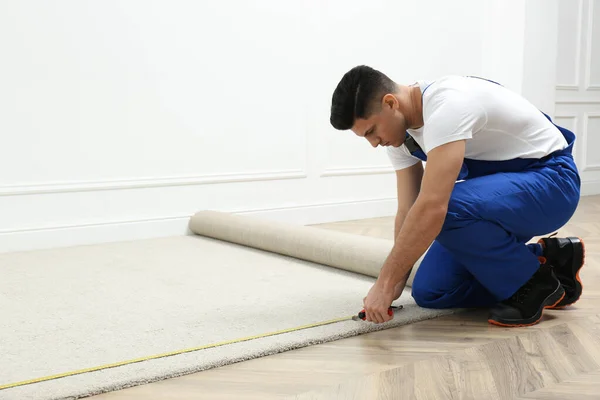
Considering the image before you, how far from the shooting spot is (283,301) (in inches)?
94.8

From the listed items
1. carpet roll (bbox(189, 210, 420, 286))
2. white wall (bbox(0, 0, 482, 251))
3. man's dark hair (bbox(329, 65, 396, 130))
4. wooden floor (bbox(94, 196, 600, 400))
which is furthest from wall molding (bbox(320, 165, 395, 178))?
man's dark hair (bbox(329, 65, 396, 130))

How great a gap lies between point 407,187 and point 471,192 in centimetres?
24

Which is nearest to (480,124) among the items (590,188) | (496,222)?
(496,222)

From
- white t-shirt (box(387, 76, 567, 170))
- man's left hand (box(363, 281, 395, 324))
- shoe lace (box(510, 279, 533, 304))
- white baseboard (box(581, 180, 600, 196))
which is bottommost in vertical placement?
white baseboard (box(581, 180, 600, 196))

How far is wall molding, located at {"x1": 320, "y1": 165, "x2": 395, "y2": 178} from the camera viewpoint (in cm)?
463

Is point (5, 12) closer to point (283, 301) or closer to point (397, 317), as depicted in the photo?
point (283, 301)

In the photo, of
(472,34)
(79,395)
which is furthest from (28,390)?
(472,34)

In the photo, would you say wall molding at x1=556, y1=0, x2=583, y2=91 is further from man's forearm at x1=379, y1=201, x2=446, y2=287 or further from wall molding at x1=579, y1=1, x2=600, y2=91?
man's forearm at x1=379, y1=201, x2=446, y2=287

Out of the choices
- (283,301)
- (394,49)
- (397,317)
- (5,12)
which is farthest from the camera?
(394,49)

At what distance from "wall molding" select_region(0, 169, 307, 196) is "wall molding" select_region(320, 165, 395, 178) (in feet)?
0.64

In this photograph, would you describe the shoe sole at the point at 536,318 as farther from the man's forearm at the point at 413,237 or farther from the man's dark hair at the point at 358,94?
the man's dark hair at the point at 358,94

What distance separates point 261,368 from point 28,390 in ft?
1.68

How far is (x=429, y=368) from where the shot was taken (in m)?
1.72

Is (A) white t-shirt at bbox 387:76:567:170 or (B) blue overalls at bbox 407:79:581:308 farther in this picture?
(B) blue overalls at bbox 407:79:581:308
